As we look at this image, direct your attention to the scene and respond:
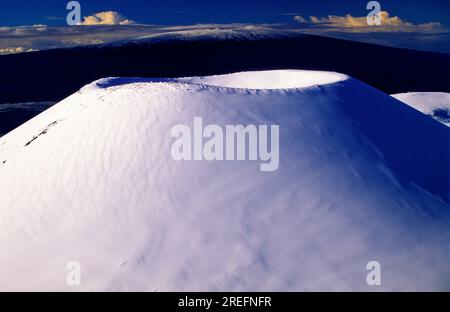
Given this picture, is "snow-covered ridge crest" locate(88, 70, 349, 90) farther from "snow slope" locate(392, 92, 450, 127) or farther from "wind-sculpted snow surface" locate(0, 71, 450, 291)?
"snow slope" locate(392, 92, 450, 127)

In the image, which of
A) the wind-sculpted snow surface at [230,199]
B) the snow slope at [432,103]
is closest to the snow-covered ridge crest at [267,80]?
the wind-sculpted snow surface at [230,199]

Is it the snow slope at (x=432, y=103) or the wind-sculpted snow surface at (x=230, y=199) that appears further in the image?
the snow slope at (x=432, y=103)

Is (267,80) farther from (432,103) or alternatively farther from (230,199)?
(432,103)

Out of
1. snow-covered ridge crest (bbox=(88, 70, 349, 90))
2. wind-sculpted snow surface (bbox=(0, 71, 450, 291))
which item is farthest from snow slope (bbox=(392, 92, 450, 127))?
wind-sculpted snow surface (bbox=(0, 71, 450, 291))

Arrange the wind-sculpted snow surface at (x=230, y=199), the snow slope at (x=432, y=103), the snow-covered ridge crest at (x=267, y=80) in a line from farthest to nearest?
the snow slope at (x=432, y=103), the snow-covered ridge crest at (x=267, y=80), the wind-sculpted snow surface at (x=230, y=199)

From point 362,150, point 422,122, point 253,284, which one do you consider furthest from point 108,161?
point 422,122

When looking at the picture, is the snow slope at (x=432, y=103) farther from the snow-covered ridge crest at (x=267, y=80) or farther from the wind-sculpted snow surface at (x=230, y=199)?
the wind-sculpted snow surface at (x=230, y=199)

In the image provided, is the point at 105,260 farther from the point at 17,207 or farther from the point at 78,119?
the point at 78,119
